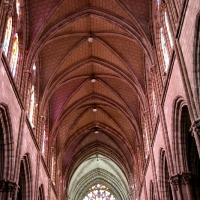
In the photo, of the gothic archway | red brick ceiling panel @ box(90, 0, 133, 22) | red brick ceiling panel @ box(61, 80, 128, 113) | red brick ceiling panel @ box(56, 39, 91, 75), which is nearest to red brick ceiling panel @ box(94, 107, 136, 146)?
red brick ceiling panel @ box(61, 80, 128, 113)

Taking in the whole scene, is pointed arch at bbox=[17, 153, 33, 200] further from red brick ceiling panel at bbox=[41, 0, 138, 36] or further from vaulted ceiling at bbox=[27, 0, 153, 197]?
red brick ceiling panel at bbox=[41, 0, 138, 36]

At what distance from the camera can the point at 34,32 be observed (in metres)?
19.1

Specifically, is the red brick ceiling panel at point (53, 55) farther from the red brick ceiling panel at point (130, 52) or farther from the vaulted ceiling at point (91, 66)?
the red brick ceiling panel at point (130, 52)

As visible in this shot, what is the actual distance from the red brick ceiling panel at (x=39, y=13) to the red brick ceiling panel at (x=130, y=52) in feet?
15.7

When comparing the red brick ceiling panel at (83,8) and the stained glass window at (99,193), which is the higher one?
the red brick ceiling panel at (83,8)

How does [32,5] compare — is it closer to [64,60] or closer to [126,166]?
[64,60]

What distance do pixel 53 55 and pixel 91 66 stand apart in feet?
12.6

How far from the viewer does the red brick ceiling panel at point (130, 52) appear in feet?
73.4

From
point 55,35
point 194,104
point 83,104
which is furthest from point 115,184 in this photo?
point 194,104

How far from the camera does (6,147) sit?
14.7m

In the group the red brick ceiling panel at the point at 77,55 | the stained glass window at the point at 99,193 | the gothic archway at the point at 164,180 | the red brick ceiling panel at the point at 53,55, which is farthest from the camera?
the stained glass window at the point at 99,193

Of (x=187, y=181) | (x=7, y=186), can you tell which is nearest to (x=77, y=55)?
(x=7, y=186)

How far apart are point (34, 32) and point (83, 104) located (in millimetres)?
10769

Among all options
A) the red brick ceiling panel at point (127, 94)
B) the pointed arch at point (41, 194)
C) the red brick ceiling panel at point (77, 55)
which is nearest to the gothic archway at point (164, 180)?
the pointed arch at point (41, 194)
